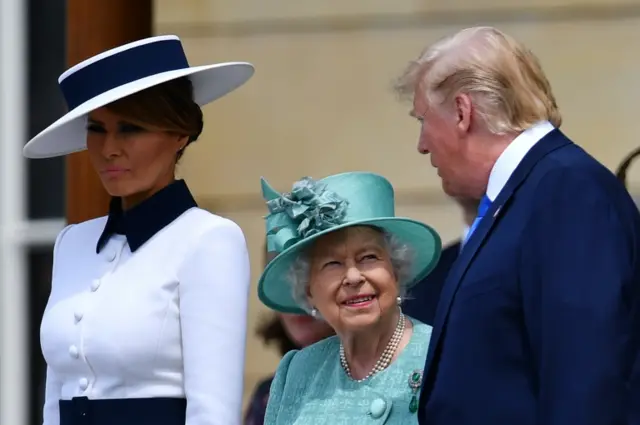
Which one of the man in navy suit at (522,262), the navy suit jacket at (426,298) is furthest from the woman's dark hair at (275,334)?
the man in navy suit at (522,262)

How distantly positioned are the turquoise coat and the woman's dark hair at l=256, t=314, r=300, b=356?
0.96 metres

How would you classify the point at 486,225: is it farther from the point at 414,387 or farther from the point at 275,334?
the point at 275,334

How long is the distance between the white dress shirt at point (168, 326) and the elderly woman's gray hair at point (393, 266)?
173mm

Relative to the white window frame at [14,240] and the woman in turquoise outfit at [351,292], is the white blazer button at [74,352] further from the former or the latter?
the white window frame at [14,240]

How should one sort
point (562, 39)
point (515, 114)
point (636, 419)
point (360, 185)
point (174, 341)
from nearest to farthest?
point (636, 419) < point (515, 114) < point (174, 341) < point (360, 185) < point (562, 39)

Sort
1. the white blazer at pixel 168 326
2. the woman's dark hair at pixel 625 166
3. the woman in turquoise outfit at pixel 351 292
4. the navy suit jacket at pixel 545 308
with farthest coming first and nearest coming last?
1. the woman's dark hair at pixel 625 166
2. the woman in turquoise outfit at pixel 351 292
3. the white blazer at pixel 168 326
4. the navy suit jacket at pixel 545 308

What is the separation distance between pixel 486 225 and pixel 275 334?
5.40 ft

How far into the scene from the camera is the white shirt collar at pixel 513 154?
2754 millimetres

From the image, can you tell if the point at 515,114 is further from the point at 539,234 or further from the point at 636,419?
the point at 636,419

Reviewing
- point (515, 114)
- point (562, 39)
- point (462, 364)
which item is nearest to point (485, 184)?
point (515, 114)

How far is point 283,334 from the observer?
4.28 metres

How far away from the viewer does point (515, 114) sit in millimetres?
2773

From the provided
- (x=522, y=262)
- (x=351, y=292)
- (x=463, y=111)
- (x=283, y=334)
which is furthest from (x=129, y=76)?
(x=283, y=334)

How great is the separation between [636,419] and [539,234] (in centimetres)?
36
